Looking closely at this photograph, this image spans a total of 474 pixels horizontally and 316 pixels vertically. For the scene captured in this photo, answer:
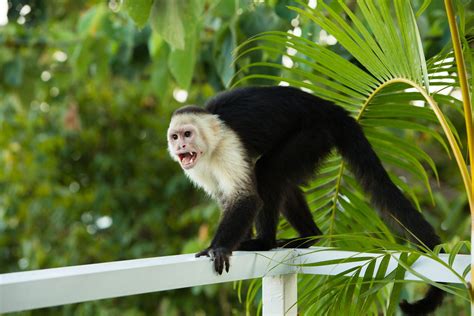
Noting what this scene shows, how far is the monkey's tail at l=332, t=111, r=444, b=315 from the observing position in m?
1.69

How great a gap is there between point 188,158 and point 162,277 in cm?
105

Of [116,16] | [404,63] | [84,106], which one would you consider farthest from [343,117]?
[84,106]

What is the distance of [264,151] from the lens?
7.98 ft

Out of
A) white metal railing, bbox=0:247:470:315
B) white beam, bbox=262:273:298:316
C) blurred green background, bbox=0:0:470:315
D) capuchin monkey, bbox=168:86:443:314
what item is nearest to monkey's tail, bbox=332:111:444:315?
capuchin monkey, bbox=168:86:443:314

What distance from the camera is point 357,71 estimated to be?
1898mm

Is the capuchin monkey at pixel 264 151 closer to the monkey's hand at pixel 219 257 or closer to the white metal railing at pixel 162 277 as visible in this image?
the monkey's hand at pixel 219 257

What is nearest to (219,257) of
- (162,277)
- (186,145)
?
(162,277)

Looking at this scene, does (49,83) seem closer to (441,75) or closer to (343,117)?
(343,117)

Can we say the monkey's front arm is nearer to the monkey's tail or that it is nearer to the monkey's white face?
the monkey's white face

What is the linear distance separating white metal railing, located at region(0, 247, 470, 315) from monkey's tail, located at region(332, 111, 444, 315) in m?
0.19

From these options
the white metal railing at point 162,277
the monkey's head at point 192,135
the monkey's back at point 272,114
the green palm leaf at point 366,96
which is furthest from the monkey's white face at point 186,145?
the white metal railing at point 162,277

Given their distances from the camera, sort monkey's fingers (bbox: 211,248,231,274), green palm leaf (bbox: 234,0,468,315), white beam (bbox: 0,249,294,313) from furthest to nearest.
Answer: monkey's fingers (bbox: 211,248,231,274) < green palm leaf (bbox: 234,0,468,315) < white beam (bbox: 0,249,294,313)

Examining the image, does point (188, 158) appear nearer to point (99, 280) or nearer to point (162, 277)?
point (162, 277)

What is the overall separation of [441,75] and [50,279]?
4.32 feet
